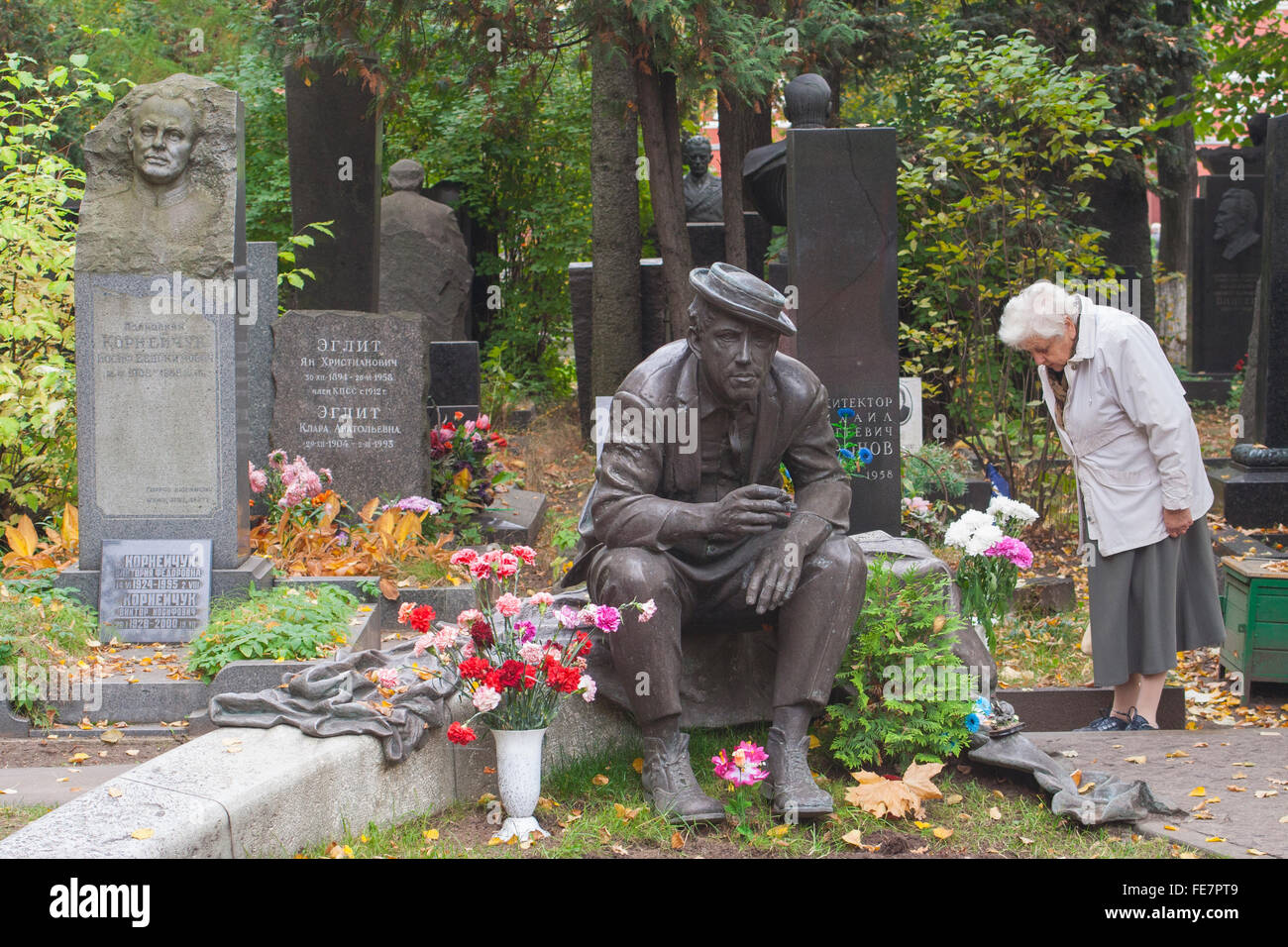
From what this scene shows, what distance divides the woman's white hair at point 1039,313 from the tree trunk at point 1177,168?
9.81m

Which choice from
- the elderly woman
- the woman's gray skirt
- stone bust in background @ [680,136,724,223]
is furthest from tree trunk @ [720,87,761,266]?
the woman's gray skirt

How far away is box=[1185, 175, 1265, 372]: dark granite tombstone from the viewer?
17812 mm

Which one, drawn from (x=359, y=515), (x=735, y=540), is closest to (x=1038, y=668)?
(x=735, y=540)

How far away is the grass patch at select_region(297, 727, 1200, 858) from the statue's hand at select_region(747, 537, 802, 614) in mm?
664

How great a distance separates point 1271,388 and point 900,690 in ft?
17.7

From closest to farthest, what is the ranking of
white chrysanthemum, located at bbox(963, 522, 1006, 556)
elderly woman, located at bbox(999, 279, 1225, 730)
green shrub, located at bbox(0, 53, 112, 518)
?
elderly woman, located at bbox(999, 279, 1225, 730) → white chrysanthemum, located at bbox(963, 522, 1006, 556) → green shrub, located at bbox(0, 53, 112, 518)

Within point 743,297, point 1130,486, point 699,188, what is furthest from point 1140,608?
point 699,188

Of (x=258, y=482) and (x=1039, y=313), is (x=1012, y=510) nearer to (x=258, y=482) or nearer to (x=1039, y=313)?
(x=1039, y=313)

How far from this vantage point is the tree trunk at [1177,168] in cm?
1657

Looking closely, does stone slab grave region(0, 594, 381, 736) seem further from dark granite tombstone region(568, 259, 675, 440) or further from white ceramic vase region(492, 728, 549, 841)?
dark granite tombstone region(568, 259, 675, 440)

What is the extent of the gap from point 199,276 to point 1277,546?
6217 mm

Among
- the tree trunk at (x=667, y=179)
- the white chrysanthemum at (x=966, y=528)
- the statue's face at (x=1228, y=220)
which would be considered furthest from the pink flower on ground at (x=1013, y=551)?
the statue's face at (x=1228, y=220)

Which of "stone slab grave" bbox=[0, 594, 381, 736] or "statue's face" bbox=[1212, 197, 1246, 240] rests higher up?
"statue's face" bbox=[1212, 197, 1246, 240]
